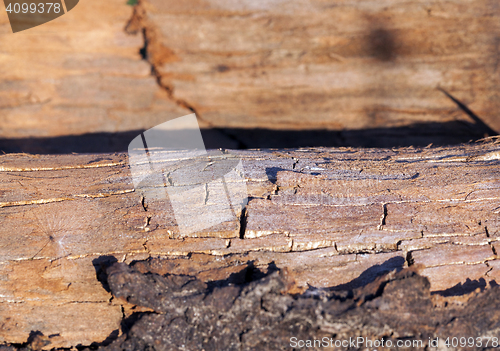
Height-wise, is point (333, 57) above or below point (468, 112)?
above

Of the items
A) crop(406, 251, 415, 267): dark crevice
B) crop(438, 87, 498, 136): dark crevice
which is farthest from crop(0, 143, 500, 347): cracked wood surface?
crop(438, 87, 498, 136): dark crevice

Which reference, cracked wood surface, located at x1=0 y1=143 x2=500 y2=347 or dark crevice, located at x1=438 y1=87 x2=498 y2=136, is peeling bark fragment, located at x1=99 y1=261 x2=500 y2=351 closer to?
cracked wood surface, located at x1=0 y1=143 x2=500 y2=347

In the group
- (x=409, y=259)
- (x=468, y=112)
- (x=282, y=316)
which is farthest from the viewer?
(x=468, y=112)

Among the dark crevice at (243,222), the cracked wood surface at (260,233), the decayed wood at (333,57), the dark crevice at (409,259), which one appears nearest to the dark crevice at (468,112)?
the decayed wood at (333,57)

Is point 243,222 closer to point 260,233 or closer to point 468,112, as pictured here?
point 260,233

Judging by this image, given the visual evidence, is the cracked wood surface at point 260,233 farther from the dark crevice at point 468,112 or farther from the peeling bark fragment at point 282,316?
the dark crevice at point 468,112

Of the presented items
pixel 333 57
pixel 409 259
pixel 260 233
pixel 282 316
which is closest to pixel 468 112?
pixel 333 57
